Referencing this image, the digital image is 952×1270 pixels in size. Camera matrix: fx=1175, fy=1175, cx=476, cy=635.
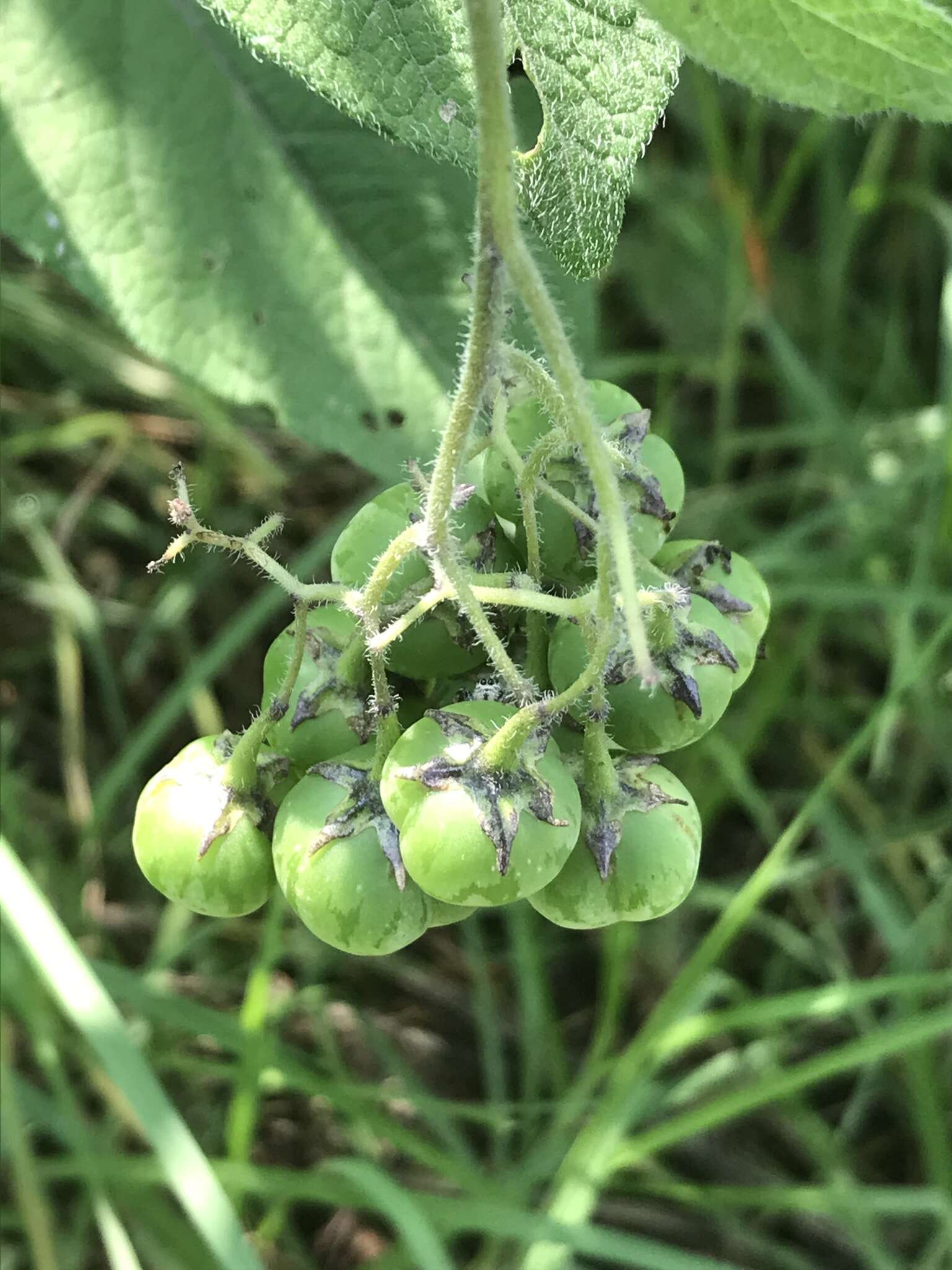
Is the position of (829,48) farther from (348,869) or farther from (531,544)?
(348,869)

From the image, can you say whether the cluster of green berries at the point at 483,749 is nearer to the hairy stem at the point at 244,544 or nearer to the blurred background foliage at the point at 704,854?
the hairy stem at the point at 244,544

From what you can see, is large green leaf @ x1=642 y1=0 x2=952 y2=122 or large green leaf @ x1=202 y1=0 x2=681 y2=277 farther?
large green leaf @ x1=202 y1=0 x2=681 y2=277

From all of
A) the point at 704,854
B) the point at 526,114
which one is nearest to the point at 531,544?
the point at 526,114

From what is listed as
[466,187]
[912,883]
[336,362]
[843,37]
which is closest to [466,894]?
[843,37]

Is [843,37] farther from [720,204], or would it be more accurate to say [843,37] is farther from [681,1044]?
[720,204]

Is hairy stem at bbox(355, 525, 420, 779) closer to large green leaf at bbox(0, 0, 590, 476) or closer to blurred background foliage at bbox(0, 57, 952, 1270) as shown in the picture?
large green leaf at bbox(0, 0, 590, 476)

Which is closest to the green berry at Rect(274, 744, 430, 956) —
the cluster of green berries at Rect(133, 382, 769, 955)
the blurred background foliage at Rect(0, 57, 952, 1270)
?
the cluster of green berries at Rect(133, 382, 769, 955)

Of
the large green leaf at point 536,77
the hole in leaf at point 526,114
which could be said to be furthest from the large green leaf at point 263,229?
the large green leaf at point 536,77
